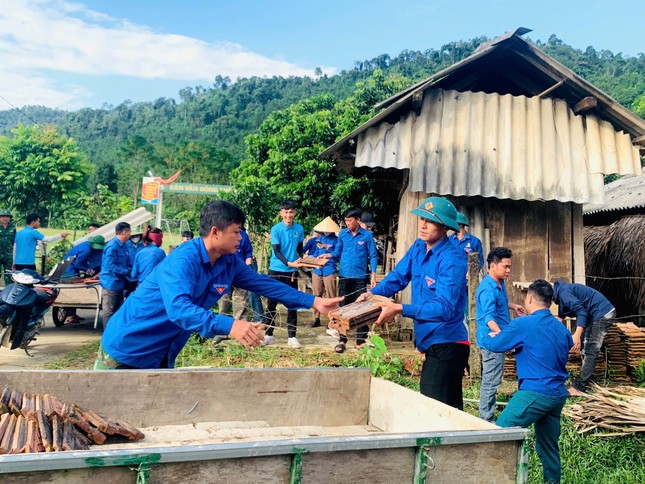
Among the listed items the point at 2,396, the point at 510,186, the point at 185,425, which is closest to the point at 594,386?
the point at 510,186

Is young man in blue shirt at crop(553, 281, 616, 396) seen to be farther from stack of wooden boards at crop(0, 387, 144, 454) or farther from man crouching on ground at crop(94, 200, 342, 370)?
stack of wooden boards at crop(0, 387, 144, 454)

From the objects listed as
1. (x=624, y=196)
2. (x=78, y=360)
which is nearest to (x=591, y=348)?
(x=78, y=360)

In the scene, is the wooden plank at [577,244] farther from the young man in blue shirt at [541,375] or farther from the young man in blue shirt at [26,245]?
the young man in blue shirt at [26,245]

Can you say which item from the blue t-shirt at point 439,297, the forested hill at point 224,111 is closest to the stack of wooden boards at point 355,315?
the blue t-shirt at point 439,297

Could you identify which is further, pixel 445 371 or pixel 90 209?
pixel 90 209

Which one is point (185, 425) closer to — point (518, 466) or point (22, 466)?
point (22, 466)

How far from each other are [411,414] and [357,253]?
522 cm

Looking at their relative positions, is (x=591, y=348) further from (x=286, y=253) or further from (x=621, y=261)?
(x=621, y=261)

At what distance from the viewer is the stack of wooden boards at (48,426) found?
261 centimetres

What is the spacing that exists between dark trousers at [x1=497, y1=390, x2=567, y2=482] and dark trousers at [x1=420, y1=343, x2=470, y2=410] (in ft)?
1.47

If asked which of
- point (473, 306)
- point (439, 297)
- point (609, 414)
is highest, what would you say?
point (439, 297)

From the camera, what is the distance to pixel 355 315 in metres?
3.96

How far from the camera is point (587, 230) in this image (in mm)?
14023

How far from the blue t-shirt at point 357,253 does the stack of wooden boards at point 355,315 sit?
4.33 metres
